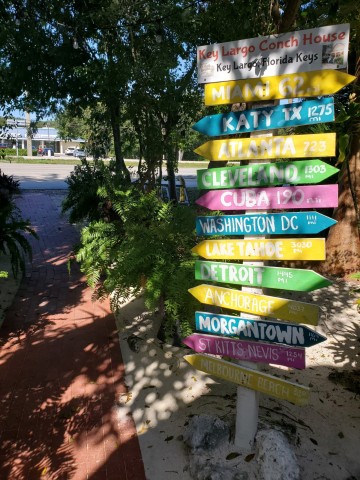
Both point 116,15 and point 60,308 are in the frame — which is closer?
point 60,308

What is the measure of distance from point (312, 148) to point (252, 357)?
1427 millimetres

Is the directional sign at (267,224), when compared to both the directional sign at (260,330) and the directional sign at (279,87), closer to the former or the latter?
the directional sign at (260,330)

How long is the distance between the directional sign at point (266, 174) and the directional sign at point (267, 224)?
21 centimetres

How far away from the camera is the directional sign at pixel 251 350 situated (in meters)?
2.60

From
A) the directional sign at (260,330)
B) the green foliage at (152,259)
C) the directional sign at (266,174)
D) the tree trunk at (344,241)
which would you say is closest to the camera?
the directional sign at (266,174)

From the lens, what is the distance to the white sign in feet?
7.52

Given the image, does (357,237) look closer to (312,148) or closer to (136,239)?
(136,239)

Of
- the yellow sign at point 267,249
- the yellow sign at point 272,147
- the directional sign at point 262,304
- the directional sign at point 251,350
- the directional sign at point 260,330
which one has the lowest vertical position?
the directional sign at point 251,350

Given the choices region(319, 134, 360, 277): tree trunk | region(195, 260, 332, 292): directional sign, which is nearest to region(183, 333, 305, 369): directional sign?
region(195, 260, 332, 292): directional sign

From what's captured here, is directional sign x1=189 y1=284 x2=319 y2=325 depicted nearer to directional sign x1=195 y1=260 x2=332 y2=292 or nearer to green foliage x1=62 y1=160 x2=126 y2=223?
directional sign x1=195 y1=260 x2=332 y2=292

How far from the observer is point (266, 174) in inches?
99.7

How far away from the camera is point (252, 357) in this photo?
2.75 m

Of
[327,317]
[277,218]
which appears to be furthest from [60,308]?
[277,218]

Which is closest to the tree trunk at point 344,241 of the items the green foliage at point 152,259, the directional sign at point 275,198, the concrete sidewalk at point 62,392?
the green foliage at point 152,259
